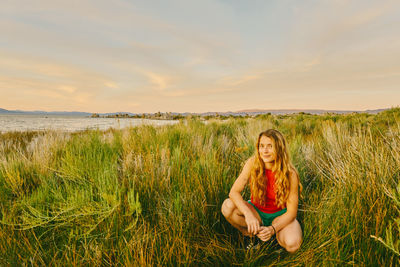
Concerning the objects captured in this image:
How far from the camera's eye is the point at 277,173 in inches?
73.0

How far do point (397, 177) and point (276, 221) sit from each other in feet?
4.06

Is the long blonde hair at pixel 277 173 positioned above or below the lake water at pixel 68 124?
below

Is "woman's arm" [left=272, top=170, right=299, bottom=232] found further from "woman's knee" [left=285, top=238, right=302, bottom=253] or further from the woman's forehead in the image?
the woman's forehead

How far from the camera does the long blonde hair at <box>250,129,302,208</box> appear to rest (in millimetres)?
1827

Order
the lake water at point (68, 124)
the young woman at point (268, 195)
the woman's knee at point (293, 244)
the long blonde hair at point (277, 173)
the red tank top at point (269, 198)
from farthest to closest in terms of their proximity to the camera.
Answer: the lake water at point (68, 124) → the red tank top at point (269, 198) → the long blonde hair at point (277, 173) → the young woman at point (268, 195) → the woman's knee at point (293, 244)

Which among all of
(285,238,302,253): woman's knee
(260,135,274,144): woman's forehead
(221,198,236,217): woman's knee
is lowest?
(285,238,302,253): woman's knee

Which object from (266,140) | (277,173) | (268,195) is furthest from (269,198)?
(266,140)

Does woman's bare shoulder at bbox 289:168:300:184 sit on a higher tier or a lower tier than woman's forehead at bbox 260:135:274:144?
lower

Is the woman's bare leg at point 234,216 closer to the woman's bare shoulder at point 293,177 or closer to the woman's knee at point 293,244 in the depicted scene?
the woman's knee at point 293,244

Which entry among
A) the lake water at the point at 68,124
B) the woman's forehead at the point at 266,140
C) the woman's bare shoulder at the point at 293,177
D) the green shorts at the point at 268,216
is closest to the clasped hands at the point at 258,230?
the green shorts at the point at 268,216

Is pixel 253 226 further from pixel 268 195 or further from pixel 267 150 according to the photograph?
pixel 267 150

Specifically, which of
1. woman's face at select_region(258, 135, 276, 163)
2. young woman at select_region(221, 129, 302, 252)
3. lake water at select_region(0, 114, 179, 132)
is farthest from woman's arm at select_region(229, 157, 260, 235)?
lake water at select_region(0, 114, 179, 132)

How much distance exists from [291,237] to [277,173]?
52 cm

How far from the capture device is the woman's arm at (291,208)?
1.71 m
